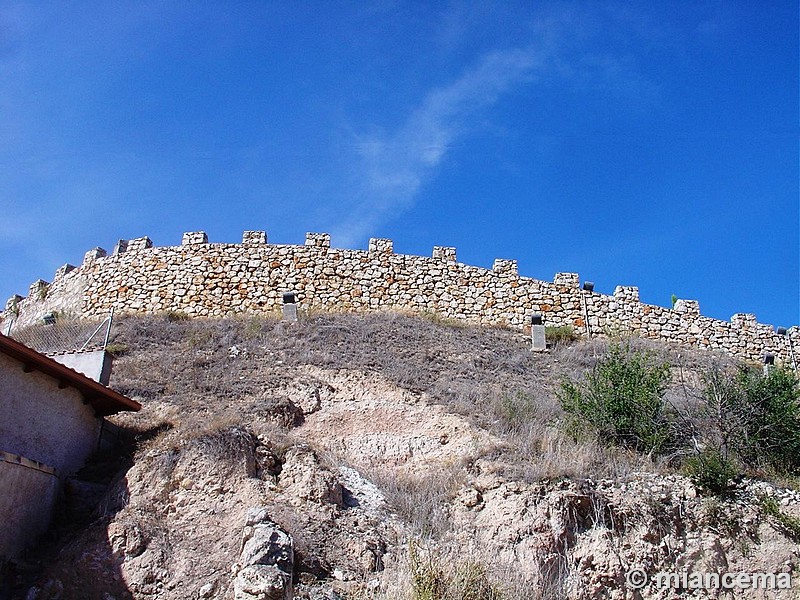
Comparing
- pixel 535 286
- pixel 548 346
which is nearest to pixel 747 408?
pixel 548 346

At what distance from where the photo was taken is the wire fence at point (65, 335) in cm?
1877

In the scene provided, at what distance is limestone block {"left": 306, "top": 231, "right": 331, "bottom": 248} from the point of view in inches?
931

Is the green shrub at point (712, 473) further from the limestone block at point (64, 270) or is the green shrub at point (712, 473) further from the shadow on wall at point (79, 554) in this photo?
the limestone block at point (64, 270)

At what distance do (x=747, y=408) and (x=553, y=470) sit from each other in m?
4.74

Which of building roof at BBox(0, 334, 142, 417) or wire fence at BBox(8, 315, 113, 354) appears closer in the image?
building roof at BBox(0, 334, 142, 417)

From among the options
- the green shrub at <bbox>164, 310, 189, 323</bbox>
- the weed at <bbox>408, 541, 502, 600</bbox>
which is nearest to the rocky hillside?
the weed at <bbox>408, 541, 502, 600</bbox>

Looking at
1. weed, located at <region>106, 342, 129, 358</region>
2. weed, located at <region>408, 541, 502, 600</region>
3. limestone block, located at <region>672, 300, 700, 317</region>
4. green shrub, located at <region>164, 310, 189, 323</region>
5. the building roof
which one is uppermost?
limestone block, located at <region>672, 300, 700, 317</region>

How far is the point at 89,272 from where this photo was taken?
24.0 m

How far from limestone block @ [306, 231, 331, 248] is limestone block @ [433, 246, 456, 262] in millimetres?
3382

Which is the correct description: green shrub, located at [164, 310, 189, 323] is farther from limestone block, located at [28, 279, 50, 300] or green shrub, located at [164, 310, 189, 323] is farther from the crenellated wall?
limestone block, located at [28, 279, 50, 300]

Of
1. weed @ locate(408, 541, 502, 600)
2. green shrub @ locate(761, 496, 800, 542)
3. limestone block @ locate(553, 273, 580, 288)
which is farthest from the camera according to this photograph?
limestone block @ locate(553, 273, 580, 288)

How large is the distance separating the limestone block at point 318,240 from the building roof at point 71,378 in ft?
34.2

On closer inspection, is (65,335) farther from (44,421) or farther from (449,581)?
(449,581)

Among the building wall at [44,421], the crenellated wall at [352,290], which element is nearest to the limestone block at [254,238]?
the crenellated wall at [352,290]
